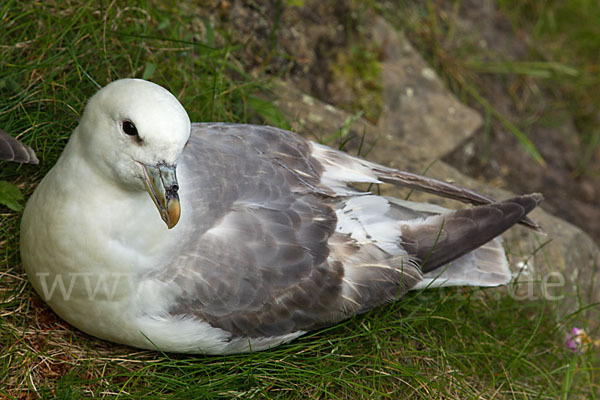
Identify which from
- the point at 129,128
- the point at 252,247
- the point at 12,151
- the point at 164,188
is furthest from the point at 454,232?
the point at 12,151

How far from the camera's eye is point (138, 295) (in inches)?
85.4

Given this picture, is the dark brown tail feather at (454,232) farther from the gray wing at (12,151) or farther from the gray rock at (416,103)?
the gray rock at (416,103)

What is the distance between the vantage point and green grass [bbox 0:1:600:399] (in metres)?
2.33

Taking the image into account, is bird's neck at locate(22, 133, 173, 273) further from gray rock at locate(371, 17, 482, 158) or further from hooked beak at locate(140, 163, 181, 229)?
gray rock at locate(371, 17, 482, 158)

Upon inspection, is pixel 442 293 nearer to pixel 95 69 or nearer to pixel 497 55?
pixel 95 69

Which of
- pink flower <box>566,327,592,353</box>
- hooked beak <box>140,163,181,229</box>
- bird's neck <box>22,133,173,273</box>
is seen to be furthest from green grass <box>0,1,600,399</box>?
hooked beak <box>140,163,181,229</box>

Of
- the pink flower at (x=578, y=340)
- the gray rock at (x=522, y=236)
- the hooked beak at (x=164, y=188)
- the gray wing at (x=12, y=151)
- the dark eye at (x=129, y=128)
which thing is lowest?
the pink flower at (x=578, y=340)

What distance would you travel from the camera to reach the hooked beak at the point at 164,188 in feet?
6.20

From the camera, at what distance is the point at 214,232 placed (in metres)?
2.26

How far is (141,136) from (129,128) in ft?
0.21

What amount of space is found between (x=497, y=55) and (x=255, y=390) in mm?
3823

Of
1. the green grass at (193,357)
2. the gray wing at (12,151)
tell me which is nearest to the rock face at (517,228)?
the green grass at (193,357)

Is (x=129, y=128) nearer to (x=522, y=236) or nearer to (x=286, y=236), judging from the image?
(x=286, y=236)

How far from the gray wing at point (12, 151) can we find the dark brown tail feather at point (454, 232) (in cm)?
140
